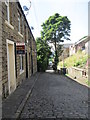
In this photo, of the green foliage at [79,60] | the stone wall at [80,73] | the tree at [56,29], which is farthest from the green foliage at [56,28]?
the stone wall at [80,73]

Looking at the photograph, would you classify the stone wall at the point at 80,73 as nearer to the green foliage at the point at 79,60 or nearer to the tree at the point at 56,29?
the green foliage at the point at 79,60

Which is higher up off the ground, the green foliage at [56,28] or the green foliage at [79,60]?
the green foliage at [56,28]

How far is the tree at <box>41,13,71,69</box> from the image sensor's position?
33.4 meters

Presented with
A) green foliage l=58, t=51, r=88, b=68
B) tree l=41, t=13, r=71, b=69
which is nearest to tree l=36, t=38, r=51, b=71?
tree l=41, t=13, r=71, b=69

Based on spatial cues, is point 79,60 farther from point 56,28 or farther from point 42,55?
point 56,28

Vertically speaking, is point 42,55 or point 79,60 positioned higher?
point 42,55

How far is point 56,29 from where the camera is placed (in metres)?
33.3

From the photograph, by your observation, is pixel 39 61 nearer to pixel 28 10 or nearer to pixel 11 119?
pixel 28 10

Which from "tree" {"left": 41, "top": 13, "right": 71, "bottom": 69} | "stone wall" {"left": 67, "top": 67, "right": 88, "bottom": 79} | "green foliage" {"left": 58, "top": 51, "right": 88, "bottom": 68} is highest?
"tree" {"left": 41, "top": 13, "right": 71, "bottom": 69}

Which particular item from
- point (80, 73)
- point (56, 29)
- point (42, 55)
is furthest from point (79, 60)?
point (56, 29)

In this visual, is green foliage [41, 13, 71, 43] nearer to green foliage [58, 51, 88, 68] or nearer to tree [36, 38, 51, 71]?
tree [36, 38, 51, 71]

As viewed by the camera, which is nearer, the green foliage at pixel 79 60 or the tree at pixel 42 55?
the green foliage at pixel 79 60

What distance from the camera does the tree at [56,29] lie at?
1314 inches

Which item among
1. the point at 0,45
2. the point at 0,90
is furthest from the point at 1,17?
the point at 0,90
